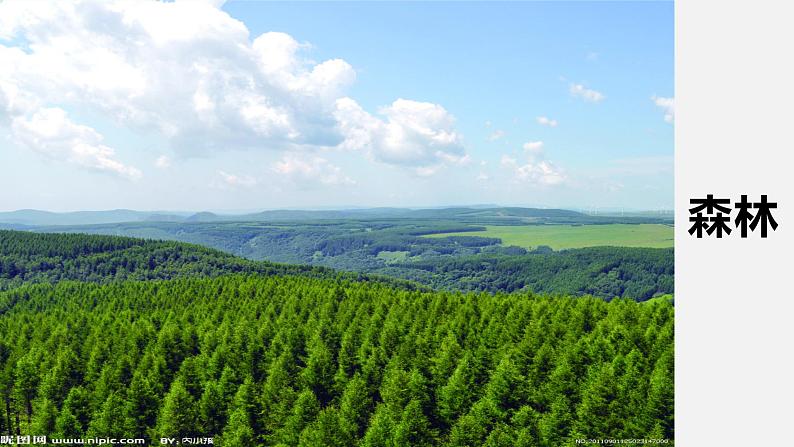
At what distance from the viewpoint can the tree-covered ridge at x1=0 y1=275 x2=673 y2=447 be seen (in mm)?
46375

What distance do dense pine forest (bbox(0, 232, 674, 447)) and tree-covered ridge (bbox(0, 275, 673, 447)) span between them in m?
0.18

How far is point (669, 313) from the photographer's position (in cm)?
6397

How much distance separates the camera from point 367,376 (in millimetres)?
59531

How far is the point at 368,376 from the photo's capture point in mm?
59656

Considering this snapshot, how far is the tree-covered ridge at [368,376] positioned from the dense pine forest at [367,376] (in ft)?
0.58

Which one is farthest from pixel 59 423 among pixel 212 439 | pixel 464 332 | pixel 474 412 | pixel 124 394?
pixel 464 332

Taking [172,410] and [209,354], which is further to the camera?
[209,354]

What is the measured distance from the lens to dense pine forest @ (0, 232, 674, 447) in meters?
46.4

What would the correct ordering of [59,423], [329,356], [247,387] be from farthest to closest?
[329,356], [247,387], [59,423]

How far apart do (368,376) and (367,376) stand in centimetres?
17

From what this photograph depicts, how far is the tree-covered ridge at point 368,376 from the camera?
46375 millimetres

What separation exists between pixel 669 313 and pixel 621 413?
83.3 ft

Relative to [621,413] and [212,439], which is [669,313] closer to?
[621,413]

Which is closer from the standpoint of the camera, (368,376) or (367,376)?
(367,376)
